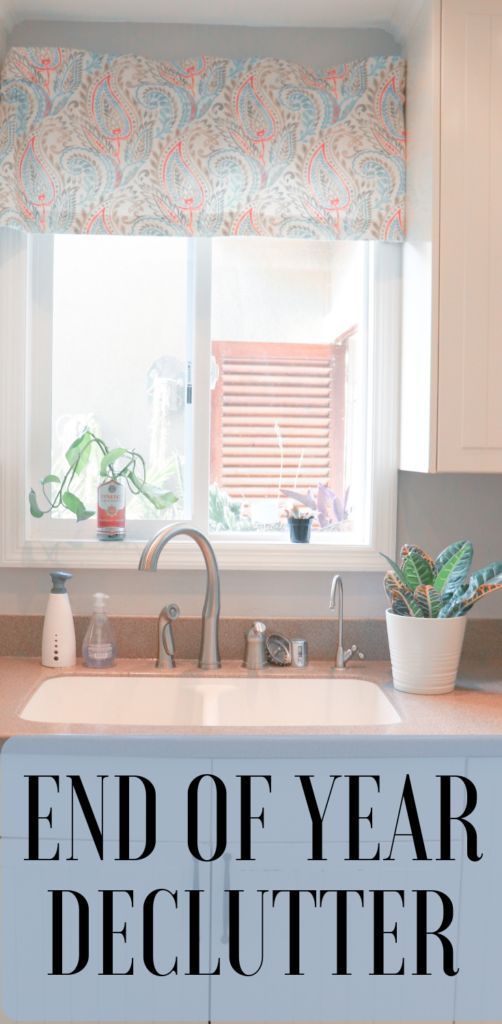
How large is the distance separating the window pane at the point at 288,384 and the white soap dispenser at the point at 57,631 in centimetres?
44

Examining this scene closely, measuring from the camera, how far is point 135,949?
1.85 meters

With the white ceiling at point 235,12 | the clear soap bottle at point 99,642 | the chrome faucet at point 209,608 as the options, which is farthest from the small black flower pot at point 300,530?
the white ceiling at point 235,12

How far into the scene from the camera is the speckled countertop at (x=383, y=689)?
6.07 feet

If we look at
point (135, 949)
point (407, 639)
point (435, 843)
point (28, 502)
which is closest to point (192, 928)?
point (135, 949)

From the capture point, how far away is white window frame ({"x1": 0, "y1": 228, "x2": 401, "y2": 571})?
2410 mm

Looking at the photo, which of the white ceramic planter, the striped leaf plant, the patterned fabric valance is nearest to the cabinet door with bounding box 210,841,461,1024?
the white ceramic planter

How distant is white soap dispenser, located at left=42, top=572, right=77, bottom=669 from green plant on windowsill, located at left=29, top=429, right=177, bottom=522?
0.60 ft

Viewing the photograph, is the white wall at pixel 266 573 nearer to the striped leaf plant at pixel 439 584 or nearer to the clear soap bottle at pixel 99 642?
the clear soap bottle at pixel 99 642

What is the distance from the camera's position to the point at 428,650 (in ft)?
7.00

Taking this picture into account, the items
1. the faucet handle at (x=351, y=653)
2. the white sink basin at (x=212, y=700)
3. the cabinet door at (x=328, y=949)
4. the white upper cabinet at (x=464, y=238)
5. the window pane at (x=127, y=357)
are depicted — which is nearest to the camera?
the cabinet door at (x=328, y=949)

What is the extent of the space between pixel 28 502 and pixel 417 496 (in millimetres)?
962

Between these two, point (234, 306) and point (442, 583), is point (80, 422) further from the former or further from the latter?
point (442, 583)

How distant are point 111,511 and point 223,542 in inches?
11.2

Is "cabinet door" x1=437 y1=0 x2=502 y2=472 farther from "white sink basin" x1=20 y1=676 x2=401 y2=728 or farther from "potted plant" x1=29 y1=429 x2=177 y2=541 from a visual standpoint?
"potted plant" x1=29 y1=429 x2=177 y2=541
